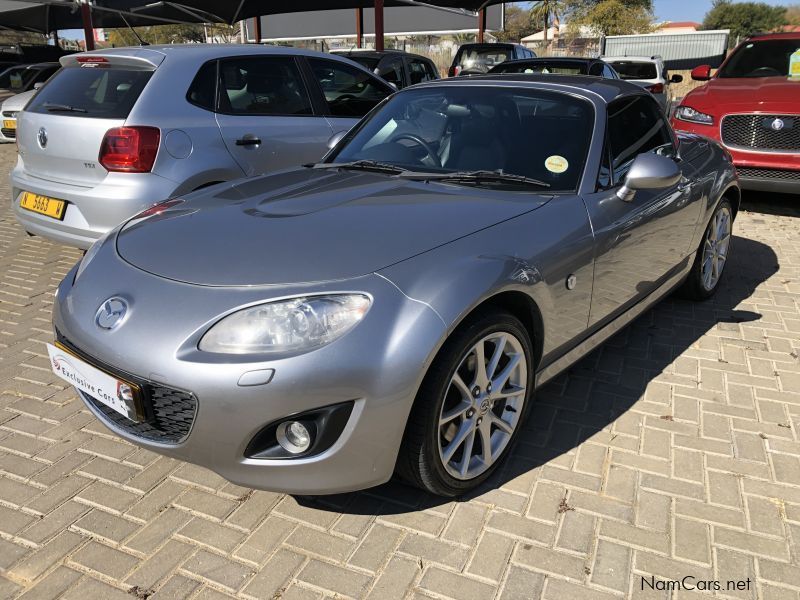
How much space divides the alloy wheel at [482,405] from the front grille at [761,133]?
5.44 m

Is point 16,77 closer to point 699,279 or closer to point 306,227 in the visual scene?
point 306,227

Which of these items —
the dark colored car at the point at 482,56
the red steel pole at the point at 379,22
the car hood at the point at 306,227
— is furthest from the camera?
the red steel pole at the point at 379,22

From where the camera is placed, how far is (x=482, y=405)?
8.32 ft

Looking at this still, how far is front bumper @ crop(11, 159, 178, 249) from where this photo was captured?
4238 mm

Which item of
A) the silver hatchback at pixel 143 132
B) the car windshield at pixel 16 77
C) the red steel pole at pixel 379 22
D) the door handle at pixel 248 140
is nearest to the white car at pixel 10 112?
the car windshield at pixel 16 77

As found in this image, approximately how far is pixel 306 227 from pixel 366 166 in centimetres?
100

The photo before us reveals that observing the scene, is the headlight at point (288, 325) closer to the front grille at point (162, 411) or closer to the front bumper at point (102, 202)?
the front grille at point (162, 411)

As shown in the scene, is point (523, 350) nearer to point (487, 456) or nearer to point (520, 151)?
point (487, 456)

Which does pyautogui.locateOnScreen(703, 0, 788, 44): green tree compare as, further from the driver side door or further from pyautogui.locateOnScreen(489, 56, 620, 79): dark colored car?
the driver side door

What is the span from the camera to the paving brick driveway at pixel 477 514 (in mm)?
2172

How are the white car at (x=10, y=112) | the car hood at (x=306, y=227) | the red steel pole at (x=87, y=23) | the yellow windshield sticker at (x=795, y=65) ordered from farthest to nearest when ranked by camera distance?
1. the red steel pole at (x=87, y=23)
2. the white car at (x=10, y=112)
3. the yellow windshield sticker at (x=795, y=65)
4. the car hood at (x=306, y=227)

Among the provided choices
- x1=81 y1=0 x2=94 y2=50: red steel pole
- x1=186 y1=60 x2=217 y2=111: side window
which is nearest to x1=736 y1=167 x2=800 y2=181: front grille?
x1=186 y1=60 x2=217 y2=111: side window

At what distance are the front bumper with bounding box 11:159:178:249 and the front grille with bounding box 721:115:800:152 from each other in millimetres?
5670

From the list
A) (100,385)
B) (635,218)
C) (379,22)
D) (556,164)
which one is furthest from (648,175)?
(379,22)
